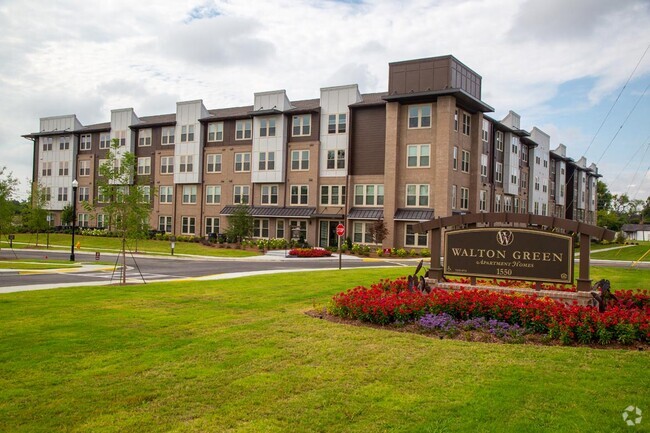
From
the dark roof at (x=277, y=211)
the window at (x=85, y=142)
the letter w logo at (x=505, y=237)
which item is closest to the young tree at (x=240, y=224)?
the dark roof at (x=277, y=211)

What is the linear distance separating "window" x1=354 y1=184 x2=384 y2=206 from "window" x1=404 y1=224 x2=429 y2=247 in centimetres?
372

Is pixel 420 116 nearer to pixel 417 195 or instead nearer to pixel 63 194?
pixel 417 195

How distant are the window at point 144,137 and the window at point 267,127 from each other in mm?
16803

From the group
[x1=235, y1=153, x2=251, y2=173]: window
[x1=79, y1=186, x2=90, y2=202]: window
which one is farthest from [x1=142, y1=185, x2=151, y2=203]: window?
[x1=79, y1=186, x2=90, y2=202]: window

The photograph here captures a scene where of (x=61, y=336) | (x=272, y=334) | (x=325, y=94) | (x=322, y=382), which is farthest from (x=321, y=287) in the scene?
(x=325, y=94)

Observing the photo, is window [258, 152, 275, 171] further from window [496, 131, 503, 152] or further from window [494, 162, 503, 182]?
window [496, 131, 503, 152]

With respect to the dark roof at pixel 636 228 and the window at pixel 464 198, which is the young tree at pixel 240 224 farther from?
the dark roof at pixel 636 228

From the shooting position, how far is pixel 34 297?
15.2m

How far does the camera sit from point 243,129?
5581cm

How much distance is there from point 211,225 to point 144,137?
48.3ft

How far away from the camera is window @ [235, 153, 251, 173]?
181 ft

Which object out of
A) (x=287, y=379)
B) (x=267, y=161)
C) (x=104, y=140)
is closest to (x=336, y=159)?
(x=267, y=161)

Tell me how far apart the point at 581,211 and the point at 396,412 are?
9259 centimetres

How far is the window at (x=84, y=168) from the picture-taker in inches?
2689
